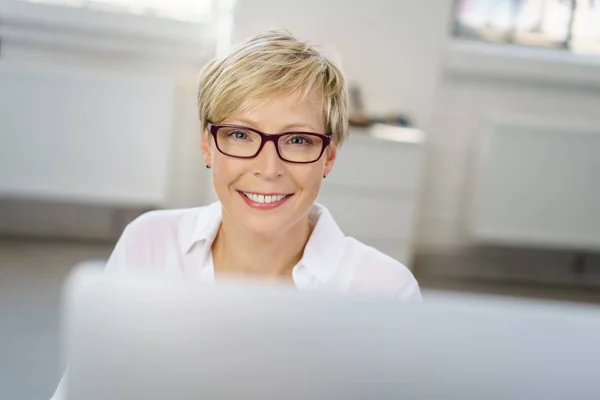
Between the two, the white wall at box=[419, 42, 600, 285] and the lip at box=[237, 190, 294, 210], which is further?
the white wall at box=[419, 42, 600, 285]

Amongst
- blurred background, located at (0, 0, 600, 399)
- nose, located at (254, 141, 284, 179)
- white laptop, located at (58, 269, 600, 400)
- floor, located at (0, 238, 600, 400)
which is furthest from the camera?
Result: blurred background, located at (0, 0, 600, 399)

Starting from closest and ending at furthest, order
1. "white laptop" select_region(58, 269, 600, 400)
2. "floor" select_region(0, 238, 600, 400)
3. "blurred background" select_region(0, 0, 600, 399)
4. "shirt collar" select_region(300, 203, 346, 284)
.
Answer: "white laptop" select_region(58, 269, 600, 400), "shirt collar" select_region(300, 203, 346, 284), "floor" select_region(0, 238, 600, 400), "blurred background" select_region(0, 0, 600, 399)

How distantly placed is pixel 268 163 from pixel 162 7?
2.34 m

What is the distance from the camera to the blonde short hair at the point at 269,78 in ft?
2.47

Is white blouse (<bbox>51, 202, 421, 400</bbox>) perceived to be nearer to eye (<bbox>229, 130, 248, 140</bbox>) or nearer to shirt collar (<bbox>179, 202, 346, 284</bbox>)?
shirt collar (<bbox>179, 202, 346, 284</bbox>)

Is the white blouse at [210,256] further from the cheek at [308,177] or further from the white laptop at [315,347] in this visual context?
the white laptop at [315,347]

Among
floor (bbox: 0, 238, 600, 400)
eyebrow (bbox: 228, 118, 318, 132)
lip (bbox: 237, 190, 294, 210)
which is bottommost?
floor (bbox: 0, 238, 600, 400)

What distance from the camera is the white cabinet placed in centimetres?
241

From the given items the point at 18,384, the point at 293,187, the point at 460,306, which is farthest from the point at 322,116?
the point at 18,384

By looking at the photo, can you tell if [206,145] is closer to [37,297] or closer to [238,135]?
[238,135]

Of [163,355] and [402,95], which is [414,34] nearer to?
[402,95]

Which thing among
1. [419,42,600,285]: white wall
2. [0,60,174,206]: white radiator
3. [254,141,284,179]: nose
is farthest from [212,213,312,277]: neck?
[419,42,600,285]: white wall

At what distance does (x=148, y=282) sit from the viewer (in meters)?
0.31

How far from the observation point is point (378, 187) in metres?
2.46
